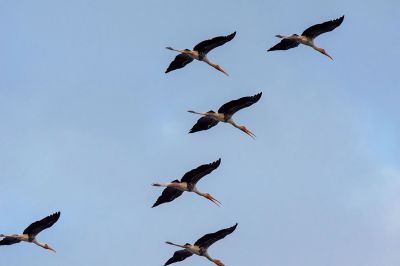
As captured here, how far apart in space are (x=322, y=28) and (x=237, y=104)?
5226 mm

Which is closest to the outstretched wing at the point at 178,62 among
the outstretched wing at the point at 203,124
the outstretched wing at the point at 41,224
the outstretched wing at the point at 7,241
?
the outstretched wing at the point at 203,124

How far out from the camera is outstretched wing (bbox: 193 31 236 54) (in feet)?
217

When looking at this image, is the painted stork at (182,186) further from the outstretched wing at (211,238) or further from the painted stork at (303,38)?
the painted stork at (303,38)

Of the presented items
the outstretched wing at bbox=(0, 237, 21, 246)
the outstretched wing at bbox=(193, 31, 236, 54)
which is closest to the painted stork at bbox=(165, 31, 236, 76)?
the outstretched wing at bbox=(193, 31, 236, 54)

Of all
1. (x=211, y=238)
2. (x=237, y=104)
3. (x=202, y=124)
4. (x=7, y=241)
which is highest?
(x=237, y=104)

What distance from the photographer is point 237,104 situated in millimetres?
67438

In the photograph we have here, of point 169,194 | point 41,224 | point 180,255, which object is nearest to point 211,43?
point 169,194

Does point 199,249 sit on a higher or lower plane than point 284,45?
lower

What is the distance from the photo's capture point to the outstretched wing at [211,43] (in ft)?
217

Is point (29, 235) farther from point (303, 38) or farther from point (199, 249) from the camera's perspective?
point (303, 38)

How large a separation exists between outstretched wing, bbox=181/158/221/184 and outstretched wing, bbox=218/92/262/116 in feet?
10.7

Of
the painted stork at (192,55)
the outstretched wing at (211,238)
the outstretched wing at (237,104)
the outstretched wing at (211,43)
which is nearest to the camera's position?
the outstretched wing at (211,238)

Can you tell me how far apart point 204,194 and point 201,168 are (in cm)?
284

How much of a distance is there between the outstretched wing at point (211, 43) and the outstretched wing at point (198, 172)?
5421 millimetres
